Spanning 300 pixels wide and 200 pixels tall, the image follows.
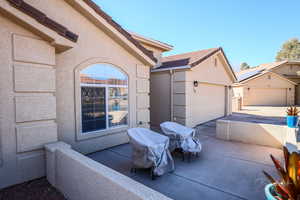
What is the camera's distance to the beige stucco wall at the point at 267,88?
2019cm

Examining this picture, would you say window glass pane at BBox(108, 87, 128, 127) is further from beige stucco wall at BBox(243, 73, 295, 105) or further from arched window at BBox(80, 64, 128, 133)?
beige stucco wall at BBox(243, 73, 295, 105)

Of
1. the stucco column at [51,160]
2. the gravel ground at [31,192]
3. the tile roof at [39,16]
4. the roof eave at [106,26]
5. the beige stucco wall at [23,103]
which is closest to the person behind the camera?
the gravel ground at [31,192]

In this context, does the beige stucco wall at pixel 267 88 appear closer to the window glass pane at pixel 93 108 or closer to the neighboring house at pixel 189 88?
the neighboring house at pixel 189 88

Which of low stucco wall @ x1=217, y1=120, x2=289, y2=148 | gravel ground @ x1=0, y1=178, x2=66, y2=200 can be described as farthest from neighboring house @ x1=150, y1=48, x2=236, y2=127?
gravel ground @ x1=0, y1=178, x2=66, y2=200

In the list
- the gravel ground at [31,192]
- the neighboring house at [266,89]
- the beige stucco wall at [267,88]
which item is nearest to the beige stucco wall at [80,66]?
the gravel ground at [31,192]

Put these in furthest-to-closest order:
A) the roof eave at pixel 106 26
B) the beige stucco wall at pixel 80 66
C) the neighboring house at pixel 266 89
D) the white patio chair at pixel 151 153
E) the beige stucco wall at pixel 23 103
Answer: the neighboring house at pixel 266 89 → the roof eave at pixel 106 26 → the beige stucco wall at pixel 80 66 → the white patio chair at pixel 151 153 → the beige stucco wall at pixel 23 103

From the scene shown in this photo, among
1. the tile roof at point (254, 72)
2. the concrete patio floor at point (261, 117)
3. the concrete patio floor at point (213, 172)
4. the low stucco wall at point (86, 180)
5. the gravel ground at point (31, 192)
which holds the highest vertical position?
the tile roof at point (254, 72)

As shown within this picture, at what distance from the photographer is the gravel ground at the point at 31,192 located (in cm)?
304

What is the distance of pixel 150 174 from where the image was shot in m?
4.07

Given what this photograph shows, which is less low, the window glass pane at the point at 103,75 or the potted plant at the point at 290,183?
the window glass pane at the point at 103,75

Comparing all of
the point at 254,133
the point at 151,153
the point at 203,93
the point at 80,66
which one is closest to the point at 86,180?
the point at 151,153

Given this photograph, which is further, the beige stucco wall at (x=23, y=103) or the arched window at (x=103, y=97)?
the arched window at (x=103, y=97)

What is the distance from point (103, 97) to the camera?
5680 millimetres

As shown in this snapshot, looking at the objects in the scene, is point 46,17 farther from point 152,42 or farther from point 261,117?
point 261,117
